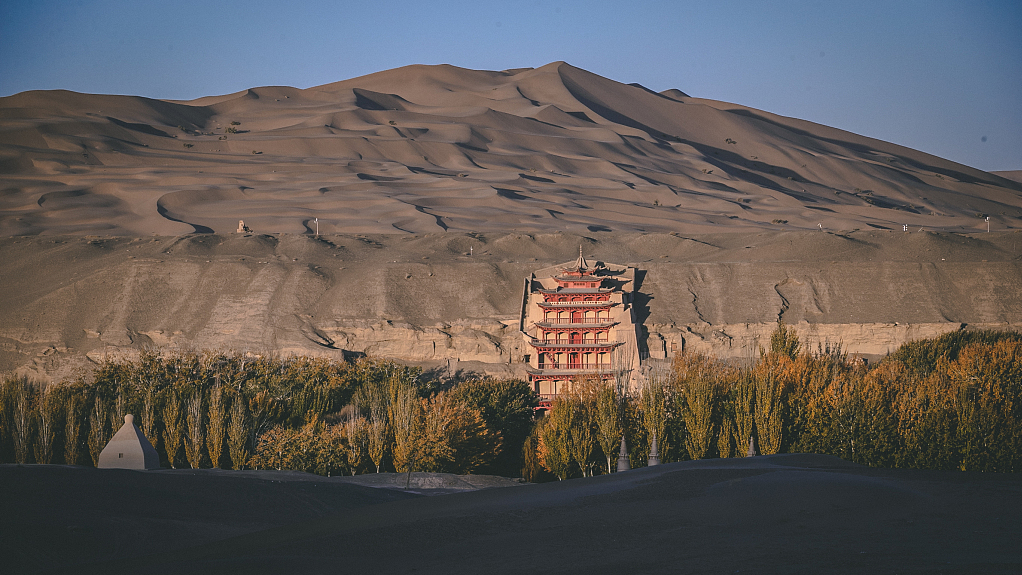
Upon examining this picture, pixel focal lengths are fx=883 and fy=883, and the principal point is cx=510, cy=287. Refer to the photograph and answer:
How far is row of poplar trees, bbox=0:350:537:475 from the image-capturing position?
31906mm

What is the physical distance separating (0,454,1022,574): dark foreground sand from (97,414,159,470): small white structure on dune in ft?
12.6

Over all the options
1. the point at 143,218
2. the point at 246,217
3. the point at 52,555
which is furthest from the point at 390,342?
the point at 143,218

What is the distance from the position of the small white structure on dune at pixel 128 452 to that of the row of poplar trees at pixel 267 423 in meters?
6.38

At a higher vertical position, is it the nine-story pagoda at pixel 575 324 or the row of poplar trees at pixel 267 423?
the nine-story pagoda at pixel 575 324

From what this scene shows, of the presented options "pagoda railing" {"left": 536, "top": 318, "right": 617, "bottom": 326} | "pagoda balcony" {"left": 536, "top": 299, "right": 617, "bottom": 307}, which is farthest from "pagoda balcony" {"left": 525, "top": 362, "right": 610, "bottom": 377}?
"pagoda balcony" {"left": 536, "top": 299, "right": 617, "bottom": 307}

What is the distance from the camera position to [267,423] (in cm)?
3578

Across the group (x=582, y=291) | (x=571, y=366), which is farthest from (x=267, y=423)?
(x=582, y=291)

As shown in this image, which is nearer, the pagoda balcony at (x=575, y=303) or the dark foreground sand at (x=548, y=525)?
the dark foreground sand at (x=548, y=525)

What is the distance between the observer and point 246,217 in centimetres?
10531

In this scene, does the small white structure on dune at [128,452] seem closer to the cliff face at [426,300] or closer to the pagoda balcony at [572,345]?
the cliff face at [426,300]

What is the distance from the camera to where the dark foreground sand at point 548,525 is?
42.8 feet

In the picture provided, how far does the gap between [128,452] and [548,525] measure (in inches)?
573

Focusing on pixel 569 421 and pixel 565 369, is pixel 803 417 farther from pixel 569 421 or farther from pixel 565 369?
pixel 565 369

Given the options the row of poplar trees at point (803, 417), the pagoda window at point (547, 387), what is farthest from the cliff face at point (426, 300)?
the row of poplar trees at point (803, 417)
